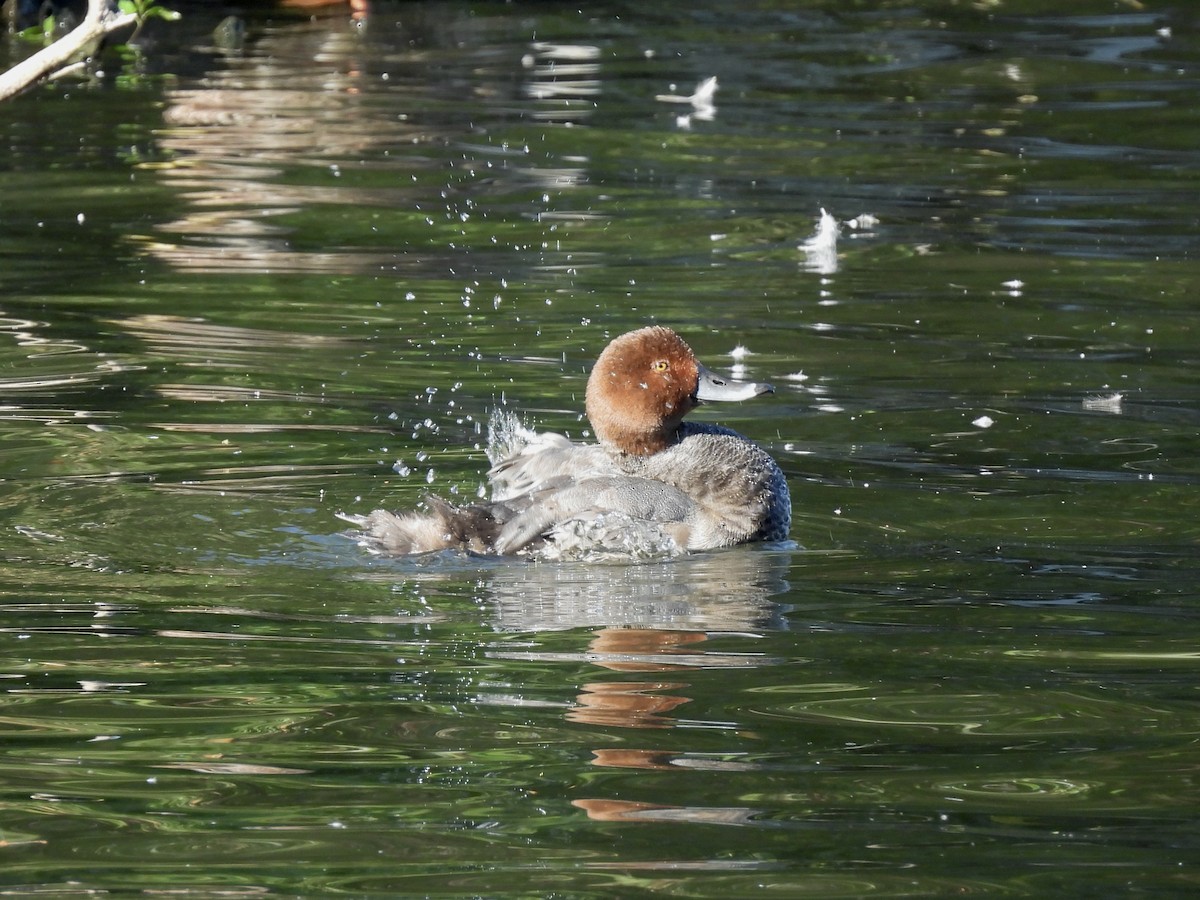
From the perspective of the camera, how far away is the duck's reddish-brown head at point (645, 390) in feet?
24.2

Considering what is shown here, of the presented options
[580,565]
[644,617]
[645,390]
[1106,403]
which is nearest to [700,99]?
[1106,403]

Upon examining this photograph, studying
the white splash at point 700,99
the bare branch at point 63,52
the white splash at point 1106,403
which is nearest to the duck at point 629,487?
the white splash at point 1106,403

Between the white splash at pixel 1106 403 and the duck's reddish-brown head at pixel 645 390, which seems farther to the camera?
the white splash at pixel 1106 403

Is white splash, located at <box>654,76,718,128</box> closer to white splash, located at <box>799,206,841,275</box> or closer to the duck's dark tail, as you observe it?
white splash, located at <box>799,206,841,275</box>

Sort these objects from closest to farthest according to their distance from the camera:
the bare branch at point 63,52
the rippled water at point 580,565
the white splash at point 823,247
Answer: the rippled water at point 580,565 < the bare branch at point 63,52 < the white splash at point 823,247

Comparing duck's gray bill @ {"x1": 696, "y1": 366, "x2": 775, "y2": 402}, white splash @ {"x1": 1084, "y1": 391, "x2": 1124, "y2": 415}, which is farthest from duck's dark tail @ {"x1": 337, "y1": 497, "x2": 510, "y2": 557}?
white splash @ {"x1": 1084, "y1": 391, "x2": 1124, "y2": 415}

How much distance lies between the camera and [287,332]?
33.8 ft

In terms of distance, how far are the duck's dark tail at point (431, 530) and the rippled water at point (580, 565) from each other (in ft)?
0.24

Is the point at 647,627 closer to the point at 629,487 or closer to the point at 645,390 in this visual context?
the point at 629,487

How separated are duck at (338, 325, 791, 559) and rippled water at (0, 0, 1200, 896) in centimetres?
12

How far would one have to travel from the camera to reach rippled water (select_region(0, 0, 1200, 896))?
470cm

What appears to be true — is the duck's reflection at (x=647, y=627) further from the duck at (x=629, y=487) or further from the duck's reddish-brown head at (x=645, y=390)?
the duck's reddish-brown head at (x=645, y=390)

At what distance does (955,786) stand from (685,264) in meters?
7.20

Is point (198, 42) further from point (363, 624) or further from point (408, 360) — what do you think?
point (363, 624)
